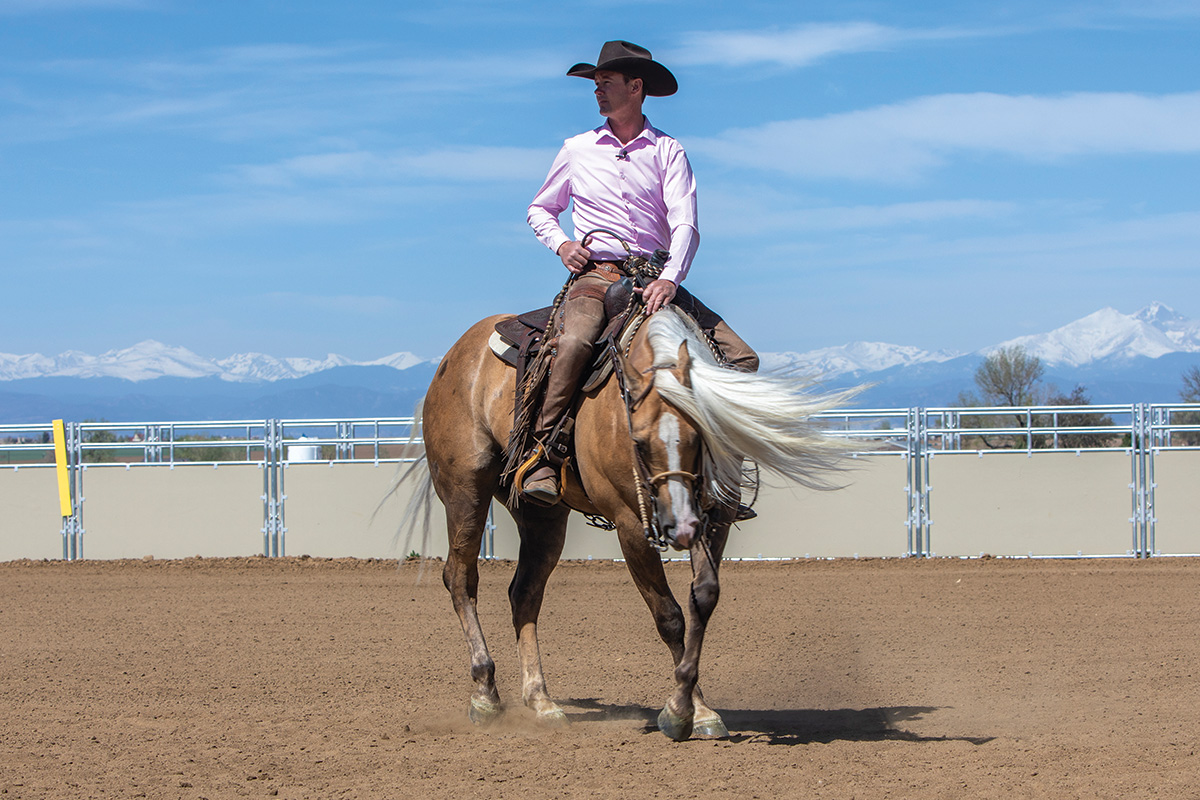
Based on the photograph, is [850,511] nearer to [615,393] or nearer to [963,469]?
[963,469]

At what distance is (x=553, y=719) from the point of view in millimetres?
4984

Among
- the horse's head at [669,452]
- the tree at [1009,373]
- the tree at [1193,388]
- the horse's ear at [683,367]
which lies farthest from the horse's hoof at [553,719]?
the tree at [1009,373]

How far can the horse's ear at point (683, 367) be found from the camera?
163 inches

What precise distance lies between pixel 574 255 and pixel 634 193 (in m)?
0.39

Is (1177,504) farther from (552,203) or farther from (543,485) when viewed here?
(543,485)

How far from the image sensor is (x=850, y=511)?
12414 mm

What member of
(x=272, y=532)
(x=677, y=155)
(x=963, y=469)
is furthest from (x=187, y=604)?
(x=963, y=469)

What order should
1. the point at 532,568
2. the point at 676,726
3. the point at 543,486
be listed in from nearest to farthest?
the point at 676,726
the point at 543,486
the point at 532,568

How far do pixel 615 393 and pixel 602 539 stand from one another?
8306 millimetres

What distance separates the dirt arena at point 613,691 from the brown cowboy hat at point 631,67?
9.48 ft

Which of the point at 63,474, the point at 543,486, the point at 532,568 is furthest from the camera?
the point at 63,474

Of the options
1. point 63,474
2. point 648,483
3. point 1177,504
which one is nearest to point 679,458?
point 648,483

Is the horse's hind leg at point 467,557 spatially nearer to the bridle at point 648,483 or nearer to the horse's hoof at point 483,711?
the horse's hoof at point 483,711

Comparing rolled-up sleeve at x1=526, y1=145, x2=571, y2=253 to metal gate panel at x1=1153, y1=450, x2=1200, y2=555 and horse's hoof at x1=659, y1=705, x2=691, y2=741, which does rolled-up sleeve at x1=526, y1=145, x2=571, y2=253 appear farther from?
metal gate panel at x1=1153, y1=450, x2=1200, y2=555
